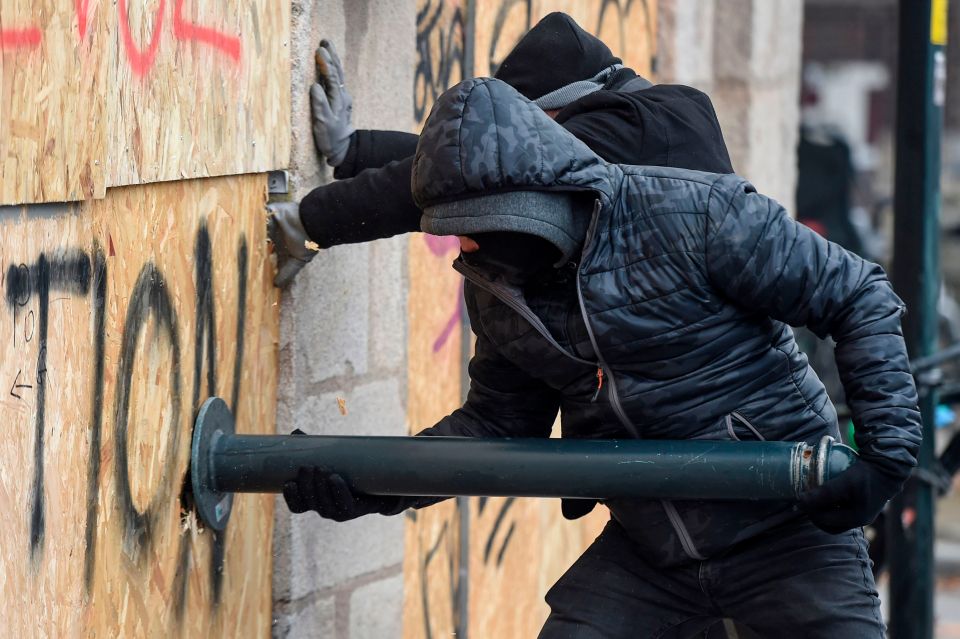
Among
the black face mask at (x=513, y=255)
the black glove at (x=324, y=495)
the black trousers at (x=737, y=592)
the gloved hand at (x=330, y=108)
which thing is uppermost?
the gloved hand at (x=330, y=108)

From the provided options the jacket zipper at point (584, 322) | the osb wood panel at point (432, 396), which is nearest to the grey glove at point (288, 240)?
the jacket zipper at point (584, 322)

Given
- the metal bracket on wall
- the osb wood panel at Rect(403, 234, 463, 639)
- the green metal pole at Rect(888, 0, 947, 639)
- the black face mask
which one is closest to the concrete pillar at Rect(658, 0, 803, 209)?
the green metal pole at Rect(888, 0, 947, 639)

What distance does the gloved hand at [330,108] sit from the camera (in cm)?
328

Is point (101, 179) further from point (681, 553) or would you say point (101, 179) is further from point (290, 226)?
point (681, 553)

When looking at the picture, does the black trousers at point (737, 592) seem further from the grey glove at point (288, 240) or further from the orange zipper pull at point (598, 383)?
the grey glove at point (288, 240)

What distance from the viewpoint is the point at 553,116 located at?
2881 mm

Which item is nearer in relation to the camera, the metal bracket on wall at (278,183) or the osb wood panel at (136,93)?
the osb wood panel at (136,93)

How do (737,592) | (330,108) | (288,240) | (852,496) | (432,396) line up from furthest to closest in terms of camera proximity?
1. (432,396)
2. (330,108)
3. (288,240)
4. (737,592)
5. (852,496)

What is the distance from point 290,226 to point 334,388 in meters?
0.47

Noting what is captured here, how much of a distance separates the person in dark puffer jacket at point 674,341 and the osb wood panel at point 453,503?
3.62ft

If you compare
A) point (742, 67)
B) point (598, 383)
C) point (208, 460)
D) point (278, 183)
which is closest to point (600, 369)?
point (598, 383)

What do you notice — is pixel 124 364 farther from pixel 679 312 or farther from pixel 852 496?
pixel 852 496

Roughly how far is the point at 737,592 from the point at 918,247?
2403 millimetres

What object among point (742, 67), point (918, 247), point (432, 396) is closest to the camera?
point (432, 396)
